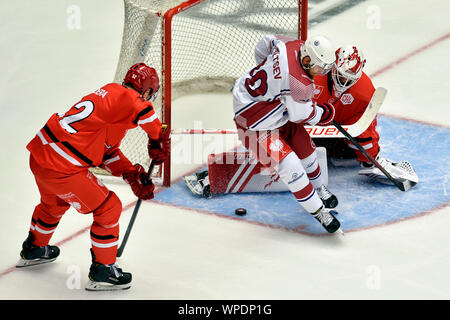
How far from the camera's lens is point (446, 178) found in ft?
17.2

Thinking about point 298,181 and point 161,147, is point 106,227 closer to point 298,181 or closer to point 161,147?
point 161,147

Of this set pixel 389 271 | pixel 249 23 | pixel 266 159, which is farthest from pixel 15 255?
pixel 249 23

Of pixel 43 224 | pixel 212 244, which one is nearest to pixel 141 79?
pixel 43 224

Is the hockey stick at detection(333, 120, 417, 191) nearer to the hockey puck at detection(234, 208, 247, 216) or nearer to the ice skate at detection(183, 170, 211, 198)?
the hockey puck at detection(234, 208, 247, 216)

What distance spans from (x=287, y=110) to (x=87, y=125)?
109 cm

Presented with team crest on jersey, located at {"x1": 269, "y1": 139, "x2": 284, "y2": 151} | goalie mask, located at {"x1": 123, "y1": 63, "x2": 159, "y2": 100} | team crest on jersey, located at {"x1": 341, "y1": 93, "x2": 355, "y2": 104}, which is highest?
goalie mask, located at {"x1": 123, "y1": 63, "x2": 159, "y2": 100}

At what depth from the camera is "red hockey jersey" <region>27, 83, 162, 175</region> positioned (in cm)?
411

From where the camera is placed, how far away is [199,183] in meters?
5.15

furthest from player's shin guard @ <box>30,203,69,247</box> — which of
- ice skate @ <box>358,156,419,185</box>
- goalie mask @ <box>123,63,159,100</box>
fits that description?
ice skate @ <box>358,156,419,185</box>

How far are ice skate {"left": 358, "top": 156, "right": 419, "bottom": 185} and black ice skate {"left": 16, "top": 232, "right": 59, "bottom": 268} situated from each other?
176cm

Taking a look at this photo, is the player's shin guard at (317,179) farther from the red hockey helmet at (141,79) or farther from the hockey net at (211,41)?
the red hockey helmet at (141,79)

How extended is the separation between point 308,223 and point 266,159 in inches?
15.9

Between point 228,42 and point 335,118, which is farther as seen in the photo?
point 228,42

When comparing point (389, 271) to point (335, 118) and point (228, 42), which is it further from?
point (228, 42)
